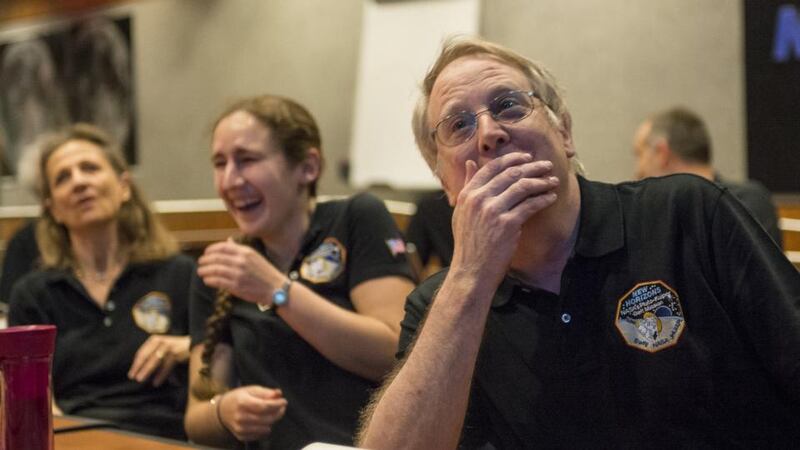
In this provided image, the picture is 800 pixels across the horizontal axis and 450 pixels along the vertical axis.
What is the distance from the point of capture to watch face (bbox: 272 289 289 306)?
218cm

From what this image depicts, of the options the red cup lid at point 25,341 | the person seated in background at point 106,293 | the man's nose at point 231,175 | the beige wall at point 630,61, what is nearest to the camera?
the red cup lid at point 25,341

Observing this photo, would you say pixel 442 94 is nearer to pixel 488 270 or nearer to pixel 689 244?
pixel 488 270

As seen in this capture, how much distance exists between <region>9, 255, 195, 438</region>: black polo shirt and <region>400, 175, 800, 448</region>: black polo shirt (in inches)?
58.0

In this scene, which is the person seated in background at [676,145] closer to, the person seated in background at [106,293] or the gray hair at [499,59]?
the person seated in background at [106,293]

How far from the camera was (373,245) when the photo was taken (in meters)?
2.35

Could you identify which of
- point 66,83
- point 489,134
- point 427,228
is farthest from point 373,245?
point 66,83

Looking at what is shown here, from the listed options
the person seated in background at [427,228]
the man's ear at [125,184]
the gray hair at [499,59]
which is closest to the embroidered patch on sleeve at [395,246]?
the gray hair at [499,59]

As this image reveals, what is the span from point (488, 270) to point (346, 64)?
5.74m

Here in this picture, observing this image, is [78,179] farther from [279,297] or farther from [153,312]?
[279,297]

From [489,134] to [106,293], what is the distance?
1832 millimetres

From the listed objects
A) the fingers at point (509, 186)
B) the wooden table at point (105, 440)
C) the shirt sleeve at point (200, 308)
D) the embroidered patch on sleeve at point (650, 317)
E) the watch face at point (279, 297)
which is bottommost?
the wooden table at point (105, 440)

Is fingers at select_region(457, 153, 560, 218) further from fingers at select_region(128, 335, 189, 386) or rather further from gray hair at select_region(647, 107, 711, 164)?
gray hair at select_region(647, 107, 711, 164)

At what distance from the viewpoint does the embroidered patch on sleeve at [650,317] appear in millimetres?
1459

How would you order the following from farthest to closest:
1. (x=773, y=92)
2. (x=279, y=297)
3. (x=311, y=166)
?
1. (x=773, y=92)
2. (x=311, y=166)
3. (x=279, y=297)
